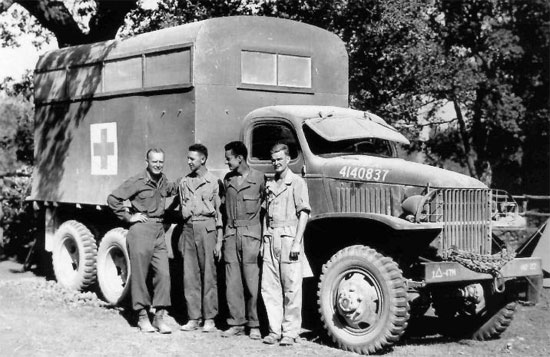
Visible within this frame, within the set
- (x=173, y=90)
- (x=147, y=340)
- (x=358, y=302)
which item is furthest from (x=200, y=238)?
(x=173, y=90)

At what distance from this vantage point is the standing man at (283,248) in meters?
8.00

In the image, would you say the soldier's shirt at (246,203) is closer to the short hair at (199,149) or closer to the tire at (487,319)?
the short hair at (199,149)

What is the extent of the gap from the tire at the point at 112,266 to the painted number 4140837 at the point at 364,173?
11.9 ft

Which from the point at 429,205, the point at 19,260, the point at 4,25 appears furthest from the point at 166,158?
the point at 4,25

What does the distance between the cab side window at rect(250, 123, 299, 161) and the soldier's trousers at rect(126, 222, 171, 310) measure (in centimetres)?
146

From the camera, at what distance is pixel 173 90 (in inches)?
394

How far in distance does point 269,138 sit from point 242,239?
1.50 m

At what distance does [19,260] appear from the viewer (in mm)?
15812

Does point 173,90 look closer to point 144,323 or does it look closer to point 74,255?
point 144,323

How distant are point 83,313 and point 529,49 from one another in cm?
2497

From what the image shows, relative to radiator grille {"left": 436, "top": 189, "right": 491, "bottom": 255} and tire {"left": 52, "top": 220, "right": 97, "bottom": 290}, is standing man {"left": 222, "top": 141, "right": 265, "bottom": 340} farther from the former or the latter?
tire {"left": 52, "top": 220, "right": 97, "bottom": 290}

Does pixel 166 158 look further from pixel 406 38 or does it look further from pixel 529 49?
pixel 529 49

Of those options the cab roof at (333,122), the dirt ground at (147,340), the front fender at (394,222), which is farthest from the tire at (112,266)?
the front fender at (394,222)

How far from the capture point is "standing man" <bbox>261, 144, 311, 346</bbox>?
26.2 feet
